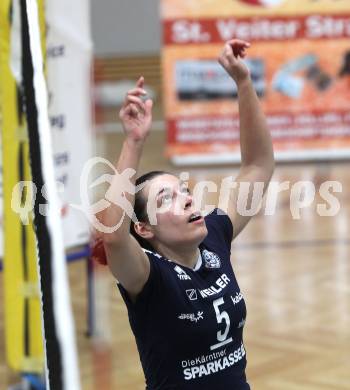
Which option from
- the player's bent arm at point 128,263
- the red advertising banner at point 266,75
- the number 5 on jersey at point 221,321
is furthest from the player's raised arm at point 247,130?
the red advertising banner at point 266,75

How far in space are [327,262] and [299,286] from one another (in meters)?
0.64

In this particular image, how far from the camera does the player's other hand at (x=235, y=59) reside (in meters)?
2.46

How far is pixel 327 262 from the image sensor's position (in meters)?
6.12

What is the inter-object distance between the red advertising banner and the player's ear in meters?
6.95

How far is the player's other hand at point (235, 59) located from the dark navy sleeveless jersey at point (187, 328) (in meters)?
0.53

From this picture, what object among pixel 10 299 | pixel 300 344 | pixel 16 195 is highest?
pixel 16 195

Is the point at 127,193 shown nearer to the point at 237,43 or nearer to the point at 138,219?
the point at 138,219

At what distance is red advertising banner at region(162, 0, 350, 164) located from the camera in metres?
9.09

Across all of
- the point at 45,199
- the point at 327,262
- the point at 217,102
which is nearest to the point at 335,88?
the point at 217,102

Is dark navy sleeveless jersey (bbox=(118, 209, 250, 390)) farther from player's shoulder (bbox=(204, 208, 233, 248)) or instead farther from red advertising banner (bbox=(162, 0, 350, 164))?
red advertising banner (bbox=(162, 0, 350, 164))

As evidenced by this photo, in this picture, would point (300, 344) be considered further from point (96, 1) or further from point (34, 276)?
point (96, 1)

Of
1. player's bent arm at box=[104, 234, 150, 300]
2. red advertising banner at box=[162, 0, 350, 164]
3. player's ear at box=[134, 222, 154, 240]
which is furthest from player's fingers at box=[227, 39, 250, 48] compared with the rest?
red advertising banner at box=[162, 0, 350, 164]

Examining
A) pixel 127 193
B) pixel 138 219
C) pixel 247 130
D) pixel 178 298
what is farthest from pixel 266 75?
pixel 127 193

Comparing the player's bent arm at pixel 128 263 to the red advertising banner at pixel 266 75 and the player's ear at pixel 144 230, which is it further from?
the red advertising banner at pixel 266 75
